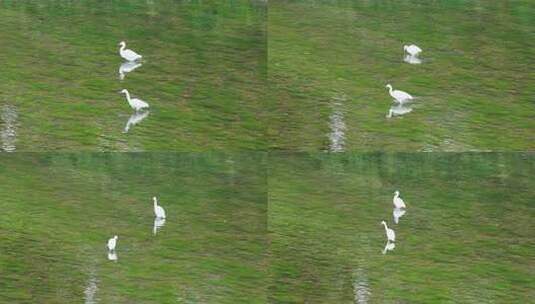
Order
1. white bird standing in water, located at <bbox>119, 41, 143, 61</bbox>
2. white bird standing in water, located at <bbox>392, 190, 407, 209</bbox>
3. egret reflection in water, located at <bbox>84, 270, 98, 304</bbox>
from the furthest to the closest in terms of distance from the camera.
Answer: white bird standing in water, located at <bbox>119, 41, 143, 61</bbox> < white bird standing in water, located at <bbox>392, 190, 407, 209</bbox> < egret reflection in water, located at <bbox>84, 270, 98, 304</bbox>

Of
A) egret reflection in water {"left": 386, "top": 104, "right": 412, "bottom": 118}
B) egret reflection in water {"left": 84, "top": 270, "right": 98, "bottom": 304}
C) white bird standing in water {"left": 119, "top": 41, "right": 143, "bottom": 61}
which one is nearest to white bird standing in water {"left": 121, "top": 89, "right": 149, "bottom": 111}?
white bird standing in water {"left": 119, "top": 41, "right": 143, "bottom": 61}

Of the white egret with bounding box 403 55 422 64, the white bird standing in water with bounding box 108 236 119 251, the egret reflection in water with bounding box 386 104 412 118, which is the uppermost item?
the white egret with bounding box 403 55 422 64

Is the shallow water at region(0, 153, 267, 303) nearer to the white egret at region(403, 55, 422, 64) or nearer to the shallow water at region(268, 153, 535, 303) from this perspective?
the shallow water at region(268, 153, 535, 303)

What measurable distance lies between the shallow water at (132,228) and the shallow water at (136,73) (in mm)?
83

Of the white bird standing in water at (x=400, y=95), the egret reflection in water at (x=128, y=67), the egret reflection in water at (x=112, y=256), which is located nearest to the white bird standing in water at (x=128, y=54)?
the egret reflection in water at (x=128, y=67)

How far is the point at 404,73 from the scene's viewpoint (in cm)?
575

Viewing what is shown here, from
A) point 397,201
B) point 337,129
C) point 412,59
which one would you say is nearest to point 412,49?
point 412,59

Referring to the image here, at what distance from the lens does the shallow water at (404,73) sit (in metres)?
5.64

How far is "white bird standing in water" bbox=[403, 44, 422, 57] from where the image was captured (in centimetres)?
577

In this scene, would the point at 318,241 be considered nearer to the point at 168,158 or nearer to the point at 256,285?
the point at 256,285

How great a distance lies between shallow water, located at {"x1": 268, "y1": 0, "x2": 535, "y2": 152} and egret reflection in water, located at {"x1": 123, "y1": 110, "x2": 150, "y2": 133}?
0.50 metres

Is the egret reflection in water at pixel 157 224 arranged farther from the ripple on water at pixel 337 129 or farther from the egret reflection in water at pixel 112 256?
the ripple on water at pixel 337 129

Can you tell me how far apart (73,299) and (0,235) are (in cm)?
37

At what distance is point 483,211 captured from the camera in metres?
5.57
